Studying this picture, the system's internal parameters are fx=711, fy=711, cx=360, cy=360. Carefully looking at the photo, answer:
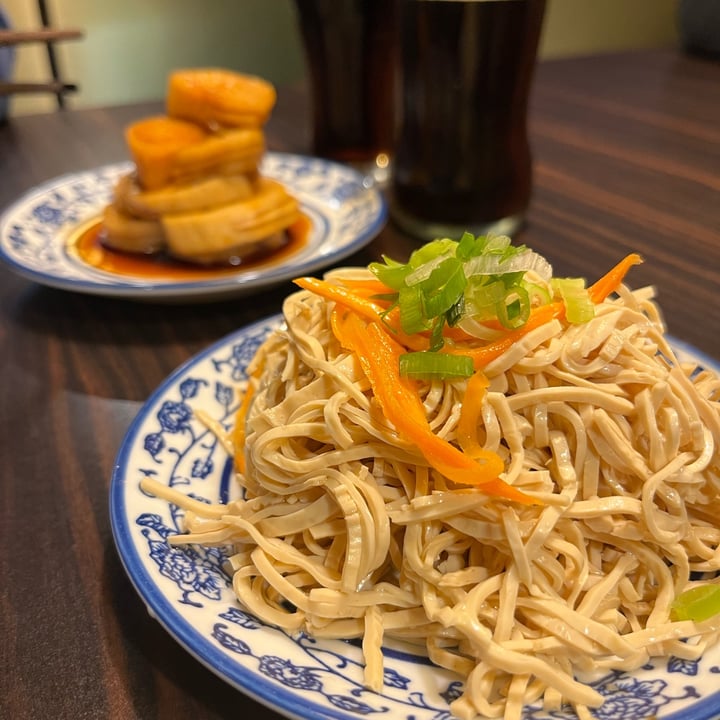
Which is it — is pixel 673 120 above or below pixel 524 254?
below

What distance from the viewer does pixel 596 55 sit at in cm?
371

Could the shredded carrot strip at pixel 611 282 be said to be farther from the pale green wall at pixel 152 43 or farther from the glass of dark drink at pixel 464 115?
the pale green wall at pixel 152 43

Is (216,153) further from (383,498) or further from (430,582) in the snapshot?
(430,582)

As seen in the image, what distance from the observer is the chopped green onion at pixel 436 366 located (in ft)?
2.73

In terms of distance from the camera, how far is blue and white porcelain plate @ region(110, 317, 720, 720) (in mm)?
668

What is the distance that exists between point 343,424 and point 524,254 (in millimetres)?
316

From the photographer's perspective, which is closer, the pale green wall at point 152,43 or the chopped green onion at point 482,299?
the chopped green onion at point 482,299

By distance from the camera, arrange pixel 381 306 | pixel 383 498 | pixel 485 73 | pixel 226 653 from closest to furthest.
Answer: pixel 226 653, pixel 383 498, pixel 381 306, pixel 485 73

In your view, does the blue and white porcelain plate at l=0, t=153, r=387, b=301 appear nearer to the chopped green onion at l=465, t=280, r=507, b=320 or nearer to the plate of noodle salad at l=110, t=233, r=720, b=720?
the plate of noodle salad at l=110, t=233, r=720, b=720

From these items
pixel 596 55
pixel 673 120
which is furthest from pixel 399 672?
pixel 596 55

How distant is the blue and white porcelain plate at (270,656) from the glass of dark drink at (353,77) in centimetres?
155

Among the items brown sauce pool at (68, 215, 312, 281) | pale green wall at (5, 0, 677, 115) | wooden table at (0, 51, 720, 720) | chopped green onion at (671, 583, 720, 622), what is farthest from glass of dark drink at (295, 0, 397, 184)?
pale green wall at (5, 0, 677, 115)

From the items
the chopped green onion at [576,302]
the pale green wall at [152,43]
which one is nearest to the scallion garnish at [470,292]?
the chopped green onion at [576,302]

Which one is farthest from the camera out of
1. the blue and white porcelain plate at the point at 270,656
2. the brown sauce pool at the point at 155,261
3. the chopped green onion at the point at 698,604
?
the brown sauce pool at the point at 155,261
